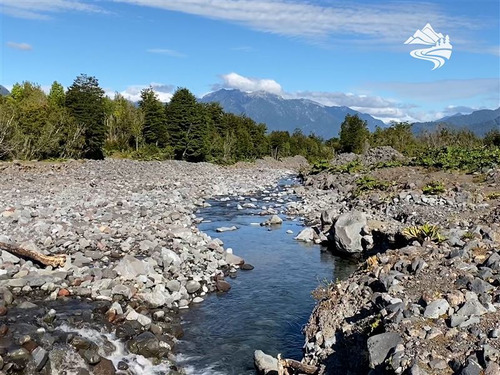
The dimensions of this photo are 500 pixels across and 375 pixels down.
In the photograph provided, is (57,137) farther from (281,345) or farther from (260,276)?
(281,345)

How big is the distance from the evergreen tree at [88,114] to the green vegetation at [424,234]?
49.4m

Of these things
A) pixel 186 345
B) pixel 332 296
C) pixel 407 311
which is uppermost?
pixel 407 311

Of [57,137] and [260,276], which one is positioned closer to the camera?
[260,276]

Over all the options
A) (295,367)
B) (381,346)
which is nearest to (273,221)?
(295,367)

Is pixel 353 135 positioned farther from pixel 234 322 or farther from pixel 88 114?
pixel 234 322

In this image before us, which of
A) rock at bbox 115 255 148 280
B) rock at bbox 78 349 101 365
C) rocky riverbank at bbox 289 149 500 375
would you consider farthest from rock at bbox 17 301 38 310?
rocky riverbank at bbox 289 149 500 375

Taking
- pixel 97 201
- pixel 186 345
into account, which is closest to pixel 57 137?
pixel 97 201

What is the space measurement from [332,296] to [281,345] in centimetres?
175

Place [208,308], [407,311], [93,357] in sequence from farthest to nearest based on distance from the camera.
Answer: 1. [208,308]
2. [93,357]
3. [407,311]

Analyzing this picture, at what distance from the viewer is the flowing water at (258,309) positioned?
10.2 m

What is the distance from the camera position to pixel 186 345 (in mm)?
10516

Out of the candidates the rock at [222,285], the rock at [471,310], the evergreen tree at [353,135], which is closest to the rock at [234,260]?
the rock at [222,285]

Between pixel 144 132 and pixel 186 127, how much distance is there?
25.5ft

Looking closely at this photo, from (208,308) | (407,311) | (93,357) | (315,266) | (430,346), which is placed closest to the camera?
(430,346)
